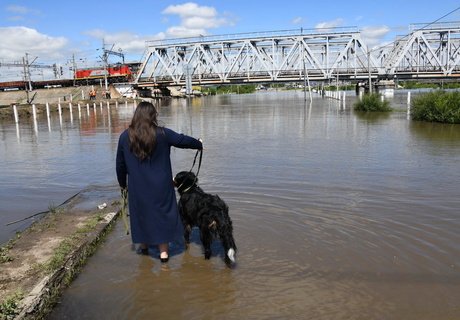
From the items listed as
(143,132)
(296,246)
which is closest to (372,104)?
(296,246)

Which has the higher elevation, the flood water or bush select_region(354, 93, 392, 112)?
bush select_region(354, 93, 392, 112)

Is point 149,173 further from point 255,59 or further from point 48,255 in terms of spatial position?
point 255,59

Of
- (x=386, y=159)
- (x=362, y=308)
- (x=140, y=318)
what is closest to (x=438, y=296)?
(x=362, y=308)

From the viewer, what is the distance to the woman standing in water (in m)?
4.98

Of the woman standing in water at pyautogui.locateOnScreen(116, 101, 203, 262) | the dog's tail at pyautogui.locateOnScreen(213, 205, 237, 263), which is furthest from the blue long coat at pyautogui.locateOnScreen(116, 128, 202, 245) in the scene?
the dog's tail at pyautogui.locateOnScreen(213, 205, 237, 263)

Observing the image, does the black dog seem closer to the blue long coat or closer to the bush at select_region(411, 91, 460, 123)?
the blue long coat

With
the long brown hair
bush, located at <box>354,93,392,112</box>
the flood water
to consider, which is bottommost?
the flood water

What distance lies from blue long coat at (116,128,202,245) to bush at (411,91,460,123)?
20.3 meters

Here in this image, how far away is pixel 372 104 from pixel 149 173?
30928mm

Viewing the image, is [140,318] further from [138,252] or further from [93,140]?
[93,140]

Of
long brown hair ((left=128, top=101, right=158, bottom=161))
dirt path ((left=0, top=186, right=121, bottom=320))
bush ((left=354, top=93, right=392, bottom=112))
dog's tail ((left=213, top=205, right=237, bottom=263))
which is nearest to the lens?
dirt path ((left=0, top=186, right=121, bottom=320))

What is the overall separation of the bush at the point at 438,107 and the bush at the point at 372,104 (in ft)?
21.6

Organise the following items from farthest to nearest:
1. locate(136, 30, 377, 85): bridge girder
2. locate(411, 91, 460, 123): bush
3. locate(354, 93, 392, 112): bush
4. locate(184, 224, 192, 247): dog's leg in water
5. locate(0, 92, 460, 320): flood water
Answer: locate(136, 30, 377, 85): bridge girder → locate(354, 93, 392, 112): bush → locate(411, 91, 460, 123): bush → locate(184, 224, 192, 247): dog's leg in water → locate(0, 92, 460, 320): flood water

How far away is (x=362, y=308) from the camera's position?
4324 mm
